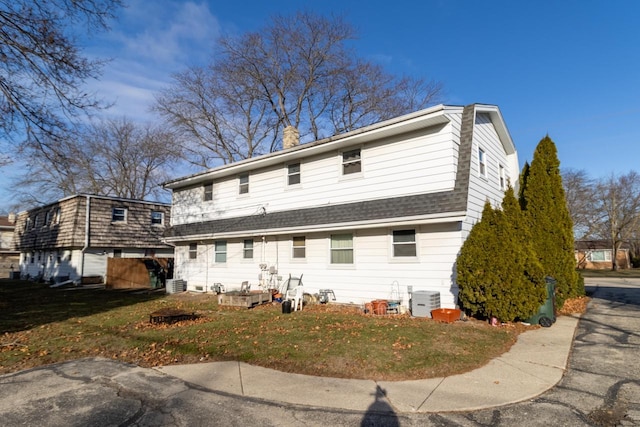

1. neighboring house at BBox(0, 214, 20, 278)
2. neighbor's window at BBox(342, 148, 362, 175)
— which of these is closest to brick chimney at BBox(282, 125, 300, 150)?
neighbor's window at BBox(342, 148, 362, 175)

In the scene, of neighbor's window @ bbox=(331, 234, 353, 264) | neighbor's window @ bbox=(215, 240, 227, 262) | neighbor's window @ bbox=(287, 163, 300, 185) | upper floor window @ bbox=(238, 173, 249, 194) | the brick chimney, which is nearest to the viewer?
neighbor's window @ bbox=(331, 234, 353, 264)

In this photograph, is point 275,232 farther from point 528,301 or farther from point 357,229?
point 528,301

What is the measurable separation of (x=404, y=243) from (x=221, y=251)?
9.45 m

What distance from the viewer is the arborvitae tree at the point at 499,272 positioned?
348 inches

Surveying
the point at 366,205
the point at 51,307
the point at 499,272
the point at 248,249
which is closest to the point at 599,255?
the point at 499,272

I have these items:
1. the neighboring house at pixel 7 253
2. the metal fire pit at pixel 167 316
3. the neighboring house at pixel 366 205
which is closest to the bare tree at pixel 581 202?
the neighboring house at pixel 366 205

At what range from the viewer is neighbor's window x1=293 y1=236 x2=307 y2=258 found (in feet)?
43.9

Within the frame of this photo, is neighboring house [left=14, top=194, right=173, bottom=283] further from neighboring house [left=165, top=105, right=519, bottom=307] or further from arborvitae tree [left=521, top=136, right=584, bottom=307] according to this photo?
arborvitae tree [left=521, top=136, right=584, bottom=307]

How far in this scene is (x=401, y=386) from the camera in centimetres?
510

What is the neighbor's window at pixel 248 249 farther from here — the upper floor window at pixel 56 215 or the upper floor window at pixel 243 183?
the upper floor window at pixel 56 215

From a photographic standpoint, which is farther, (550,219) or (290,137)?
(290,137)

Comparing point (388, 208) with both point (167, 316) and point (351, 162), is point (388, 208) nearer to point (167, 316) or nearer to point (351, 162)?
point (351, 162)

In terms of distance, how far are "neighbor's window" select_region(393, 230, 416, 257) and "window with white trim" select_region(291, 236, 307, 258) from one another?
12.4 feet

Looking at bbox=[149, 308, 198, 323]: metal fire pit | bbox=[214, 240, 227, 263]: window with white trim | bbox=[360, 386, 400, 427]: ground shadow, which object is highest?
bbox=[214, 240, 227, 263]: window with white trim
